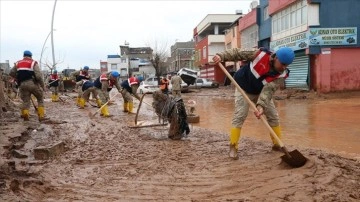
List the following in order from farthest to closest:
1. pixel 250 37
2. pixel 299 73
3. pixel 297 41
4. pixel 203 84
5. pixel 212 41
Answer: pixel 212 41 → pixel 203 84 → pixel 250 37 → pixel 299 73 → pixel 297 41

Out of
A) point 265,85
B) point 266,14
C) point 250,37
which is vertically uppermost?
point 266,14

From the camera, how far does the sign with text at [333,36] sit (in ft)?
66.9

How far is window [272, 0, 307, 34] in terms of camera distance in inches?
844

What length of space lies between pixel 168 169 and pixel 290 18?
Answer: 65.4 feet

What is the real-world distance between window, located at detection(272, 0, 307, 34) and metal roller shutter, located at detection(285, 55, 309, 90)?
1944mm

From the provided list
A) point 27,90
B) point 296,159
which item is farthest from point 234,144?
point 27,90

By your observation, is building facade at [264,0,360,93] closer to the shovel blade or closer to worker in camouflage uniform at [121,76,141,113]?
worker in camouflage uniform at [121,76,141,113]

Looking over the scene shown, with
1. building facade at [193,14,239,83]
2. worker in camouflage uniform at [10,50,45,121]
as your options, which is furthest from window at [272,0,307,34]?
worker in camouflage uniform at [10,50,45,121]

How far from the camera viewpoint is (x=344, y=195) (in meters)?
3.73

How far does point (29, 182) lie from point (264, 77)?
10.7 feet

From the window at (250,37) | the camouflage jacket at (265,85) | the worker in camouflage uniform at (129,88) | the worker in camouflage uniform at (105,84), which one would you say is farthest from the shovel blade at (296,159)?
the window at (250,37)

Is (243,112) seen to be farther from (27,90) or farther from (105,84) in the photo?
(105,84)

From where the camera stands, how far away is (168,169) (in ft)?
16.8

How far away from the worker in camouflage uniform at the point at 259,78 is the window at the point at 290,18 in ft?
54.7
